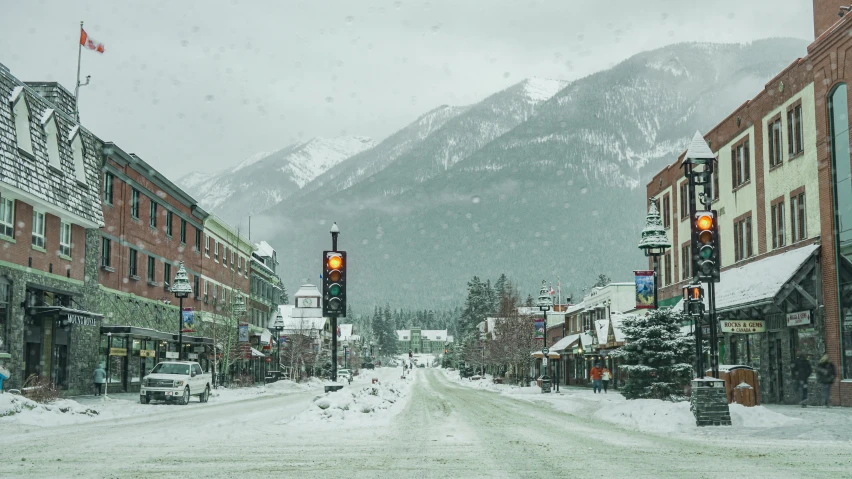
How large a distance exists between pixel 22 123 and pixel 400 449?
76.0ft

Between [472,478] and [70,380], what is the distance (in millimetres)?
29971

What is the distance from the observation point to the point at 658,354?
1148 inches

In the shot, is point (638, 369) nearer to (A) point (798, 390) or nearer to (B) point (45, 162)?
(A) point (798, 390)

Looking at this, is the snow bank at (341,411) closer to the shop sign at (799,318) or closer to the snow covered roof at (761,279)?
the snow covered roof at (761,279)

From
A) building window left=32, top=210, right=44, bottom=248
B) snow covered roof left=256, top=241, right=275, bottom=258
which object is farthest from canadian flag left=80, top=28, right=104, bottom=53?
snow covered roof left=256, top=241, right=275, bottom=258

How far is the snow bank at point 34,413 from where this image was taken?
21.2 meters

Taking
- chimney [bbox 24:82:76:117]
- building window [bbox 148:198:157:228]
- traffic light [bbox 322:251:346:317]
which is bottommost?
traffic light [bbox 322:251:346:317]

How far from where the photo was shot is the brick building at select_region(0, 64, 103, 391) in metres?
30.4

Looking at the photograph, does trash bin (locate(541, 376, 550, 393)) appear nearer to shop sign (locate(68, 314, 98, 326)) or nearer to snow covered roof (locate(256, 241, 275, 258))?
shop sign (locate(68, 314, 98, 326))

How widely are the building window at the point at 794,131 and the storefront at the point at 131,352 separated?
93.9 ft

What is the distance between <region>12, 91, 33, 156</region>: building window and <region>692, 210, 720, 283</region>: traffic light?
23.6 m

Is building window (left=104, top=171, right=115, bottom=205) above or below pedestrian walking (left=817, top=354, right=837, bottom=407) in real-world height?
above

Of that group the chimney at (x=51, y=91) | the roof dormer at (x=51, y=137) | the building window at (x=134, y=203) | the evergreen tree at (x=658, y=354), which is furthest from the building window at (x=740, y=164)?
the building window at (x=134, y=203)

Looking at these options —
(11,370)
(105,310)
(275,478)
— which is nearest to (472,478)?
(275,478)
